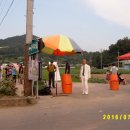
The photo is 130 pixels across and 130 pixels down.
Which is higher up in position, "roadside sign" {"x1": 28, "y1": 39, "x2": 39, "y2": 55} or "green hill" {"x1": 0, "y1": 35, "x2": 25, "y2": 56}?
"green hill" {"x1": 0, "y1": 35, "x2": 25, "y2": 56}

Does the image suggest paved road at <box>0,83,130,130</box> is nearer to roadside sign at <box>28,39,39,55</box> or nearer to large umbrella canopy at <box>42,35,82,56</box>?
roadside sign at <box>28,39,39,55</box>

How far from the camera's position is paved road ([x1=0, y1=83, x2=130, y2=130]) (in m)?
10.3

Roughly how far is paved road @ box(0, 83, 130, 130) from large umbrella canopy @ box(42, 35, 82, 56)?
284 cm

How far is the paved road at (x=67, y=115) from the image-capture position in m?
10.3

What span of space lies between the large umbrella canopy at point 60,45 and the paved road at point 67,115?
2.84 meters

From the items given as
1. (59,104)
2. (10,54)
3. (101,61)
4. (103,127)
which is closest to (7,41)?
(10,54)

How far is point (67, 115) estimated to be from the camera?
40.0 ft

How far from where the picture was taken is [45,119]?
37.6 ft

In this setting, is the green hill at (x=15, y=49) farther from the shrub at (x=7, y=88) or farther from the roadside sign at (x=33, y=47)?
the shrub at (x=7, y=88)

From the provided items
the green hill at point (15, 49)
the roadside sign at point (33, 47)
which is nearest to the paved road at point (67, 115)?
the roadside sign at point (33, 47)

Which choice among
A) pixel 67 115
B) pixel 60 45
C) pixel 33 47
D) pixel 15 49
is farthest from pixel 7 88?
pixel 15 49

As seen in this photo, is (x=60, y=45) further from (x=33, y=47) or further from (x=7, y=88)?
(x=7, y=88)

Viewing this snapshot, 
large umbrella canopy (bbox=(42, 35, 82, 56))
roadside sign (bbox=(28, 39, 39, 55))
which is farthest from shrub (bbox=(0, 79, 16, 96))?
large umbrella canopy (bbox=(42, 35, 82, 56))

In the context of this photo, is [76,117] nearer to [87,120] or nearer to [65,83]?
[87,120]
